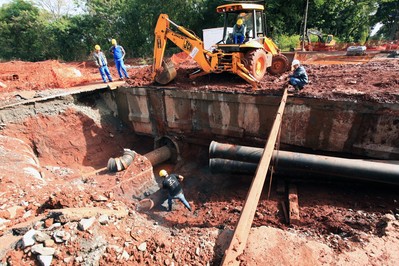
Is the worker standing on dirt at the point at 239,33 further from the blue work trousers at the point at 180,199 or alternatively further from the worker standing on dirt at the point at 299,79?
the blue work trousers at the point at 180,199

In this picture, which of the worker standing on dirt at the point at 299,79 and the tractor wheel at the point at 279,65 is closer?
the worker standing on dirt at the point at 299,79

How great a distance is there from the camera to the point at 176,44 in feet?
25.9

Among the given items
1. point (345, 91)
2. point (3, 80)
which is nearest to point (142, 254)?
point (345, 91)

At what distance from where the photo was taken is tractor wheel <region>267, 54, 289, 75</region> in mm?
8305

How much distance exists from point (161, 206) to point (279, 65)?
5882 mm

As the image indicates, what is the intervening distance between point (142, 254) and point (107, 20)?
2300 cm

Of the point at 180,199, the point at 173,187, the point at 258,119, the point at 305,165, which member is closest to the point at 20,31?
the point at 173,187

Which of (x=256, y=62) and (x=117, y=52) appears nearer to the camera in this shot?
(x=256, y=62)

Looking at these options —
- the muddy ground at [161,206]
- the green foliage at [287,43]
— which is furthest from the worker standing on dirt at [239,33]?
the green foliage at [287,43]

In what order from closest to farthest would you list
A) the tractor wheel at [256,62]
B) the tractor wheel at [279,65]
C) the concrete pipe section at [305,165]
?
the concrete pipe section at [305,165], the tractor wheel at [256,62], the tractor wheel at [279,65]

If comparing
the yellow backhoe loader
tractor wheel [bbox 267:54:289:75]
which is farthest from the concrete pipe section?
tractor wheel [bbox 267:54:289:75]

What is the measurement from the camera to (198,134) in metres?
7.77

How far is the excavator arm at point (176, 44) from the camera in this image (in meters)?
7.39

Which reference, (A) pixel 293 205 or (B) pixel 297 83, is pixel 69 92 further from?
(A) pixel 293 205
